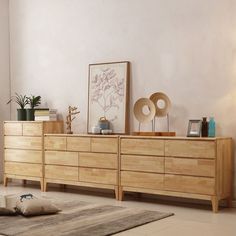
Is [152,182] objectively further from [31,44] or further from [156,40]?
[31,44]

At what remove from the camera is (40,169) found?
21.5ft

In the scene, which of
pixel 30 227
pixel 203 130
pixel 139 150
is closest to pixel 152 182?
pixel 139 150

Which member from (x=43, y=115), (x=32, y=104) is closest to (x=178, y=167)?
(x=43, y=115)

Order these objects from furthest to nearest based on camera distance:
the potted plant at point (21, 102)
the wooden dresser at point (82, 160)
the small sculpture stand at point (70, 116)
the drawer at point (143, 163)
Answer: the potted plant at point (21, 102), the small sculpture stand at point (70, 116), the wooden dresser at point (82, 160), the drawer at point (143, 163)

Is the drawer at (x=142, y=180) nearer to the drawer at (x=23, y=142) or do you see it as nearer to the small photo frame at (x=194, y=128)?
the small photo frame at (x=194, y=128)

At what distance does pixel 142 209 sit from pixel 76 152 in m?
1.42

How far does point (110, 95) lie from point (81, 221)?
7.35 ft

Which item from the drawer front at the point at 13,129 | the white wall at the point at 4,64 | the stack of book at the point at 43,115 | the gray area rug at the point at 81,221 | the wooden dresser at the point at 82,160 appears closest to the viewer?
the gray area rug at the point at 81,221

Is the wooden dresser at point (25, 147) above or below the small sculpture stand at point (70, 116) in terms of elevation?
below

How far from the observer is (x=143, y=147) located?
5.53 meters

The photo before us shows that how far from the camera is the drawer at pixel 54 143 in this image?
6293mm

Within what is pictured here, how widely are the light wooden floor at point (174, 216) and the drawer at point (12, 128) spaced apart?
0.80 m

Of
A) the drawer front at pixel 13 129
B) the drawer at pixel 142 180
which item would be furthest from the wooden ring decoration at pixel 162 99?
the drawer front at pixel 13 129

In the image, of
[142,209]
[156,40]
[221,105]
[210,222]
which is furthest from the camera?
[156,40]
